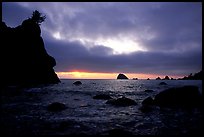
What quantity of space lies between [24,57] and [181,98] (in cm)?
5883

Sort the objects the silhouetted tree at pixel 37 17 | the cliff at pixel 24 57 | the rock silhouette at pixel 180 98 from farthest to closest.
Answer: the silhouetted tree at pixel 37 17 → the cliff at pixel 24 57 → the rock silhouette at pixel 180 98

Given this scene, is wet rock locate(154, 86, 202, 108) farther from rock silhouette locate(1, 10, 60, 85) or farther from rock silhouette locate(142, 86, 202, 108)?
rock silhouette locate(1, 10, 60, 85)

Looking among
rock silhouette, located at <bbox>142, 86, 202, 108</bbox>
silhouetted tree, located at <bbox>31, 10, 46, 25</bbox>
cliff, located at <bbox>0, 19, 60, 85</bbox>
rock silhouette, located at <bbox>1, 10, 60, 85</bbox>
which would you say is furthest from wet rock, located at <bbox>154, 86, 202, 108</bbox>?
silhouetted tree, located at <bbox>31, 10, 46, 25</bbox>

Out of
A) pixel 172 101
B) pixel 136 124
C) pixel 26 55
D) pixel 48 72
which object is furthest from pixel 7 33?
pixel 136 124

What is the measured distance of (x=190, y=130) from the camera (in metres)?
13.6

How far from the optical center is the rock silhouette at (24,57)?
6381cm

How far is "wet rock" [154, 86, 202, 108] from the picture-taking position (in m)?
26.7

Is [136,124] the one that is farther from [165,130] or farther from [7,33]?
[7,33]

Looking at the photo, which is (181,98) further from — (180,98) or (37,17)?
(37,17)

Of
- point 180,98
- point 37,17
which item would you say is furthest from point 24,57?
point 180,98

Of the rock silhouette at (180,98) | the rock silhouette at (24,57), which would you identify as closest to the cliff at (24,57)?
the rock silhouette at (24,57)

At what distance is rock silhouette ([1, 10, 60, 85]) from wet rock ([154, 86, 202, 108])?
49.5 m

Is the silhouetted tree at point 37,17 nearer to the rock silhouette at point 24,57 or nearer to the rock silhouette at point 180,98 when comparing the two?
the rock silhouette at point 24,57

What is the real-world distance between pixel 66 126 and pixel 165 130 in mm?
6827
